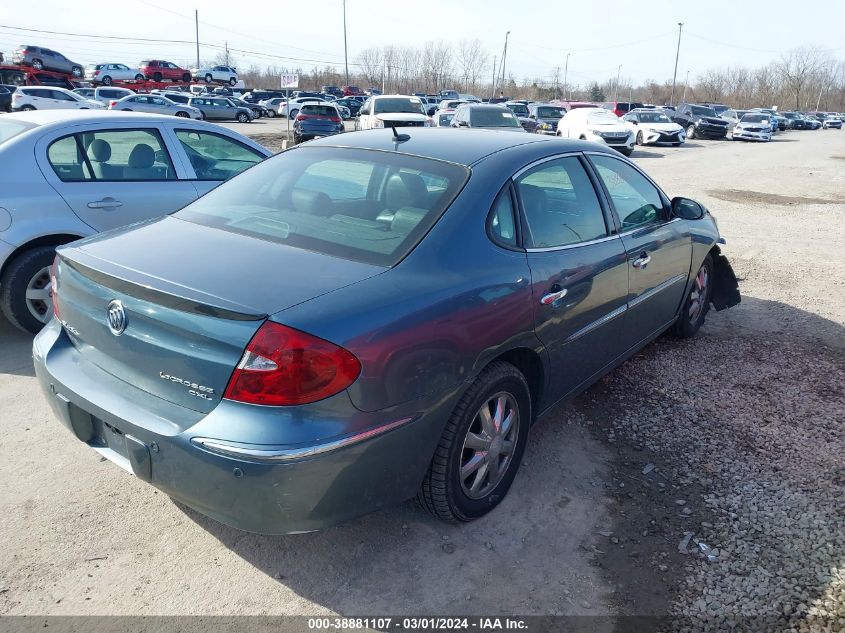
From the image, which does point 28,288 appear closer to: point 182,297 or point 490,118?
point 182,297

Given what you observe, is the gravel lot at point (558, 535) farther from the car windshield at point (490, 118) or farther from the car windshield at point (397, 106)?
the car windshield at point (397, 106)

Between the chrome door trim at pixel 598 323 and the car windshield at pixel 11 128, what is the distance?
4.32 metres

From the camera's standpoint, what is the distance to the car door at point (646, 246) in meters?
3.89

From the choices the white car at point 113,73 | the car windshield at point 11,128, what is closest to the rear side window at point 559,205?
the car windshield at point 11,128

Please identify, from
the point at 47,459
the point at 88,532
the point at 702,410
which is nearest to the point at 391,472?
the point at 88,532

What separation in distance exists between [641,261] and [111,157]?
412 centimetres

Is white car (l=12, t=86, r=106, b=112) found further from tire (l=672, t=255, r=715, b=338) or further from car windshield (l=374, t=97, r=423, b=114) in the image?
tire (l=672, t=255, r=715, b=338)

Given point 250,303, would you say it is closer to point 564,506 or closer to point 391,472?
point 391,472

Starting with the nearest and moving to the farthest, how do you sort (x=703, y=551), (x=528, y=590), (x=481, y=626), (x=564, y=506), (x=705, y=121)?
(x=481, y=626)
(x=528, y=590)
(x=703, y=551)
(x=564, y=506)
(x=705, y=121)

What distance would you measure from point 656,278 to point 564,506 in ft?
5.85

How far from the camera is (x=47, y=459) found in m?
3.35

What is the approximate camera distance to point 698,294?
5230 millimetres

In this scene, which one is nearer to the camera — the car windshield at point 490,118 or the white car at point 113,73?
the car windshield at point 490,118

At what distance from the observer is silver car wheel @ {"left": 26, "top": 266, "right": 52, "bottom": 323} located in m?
4.71
